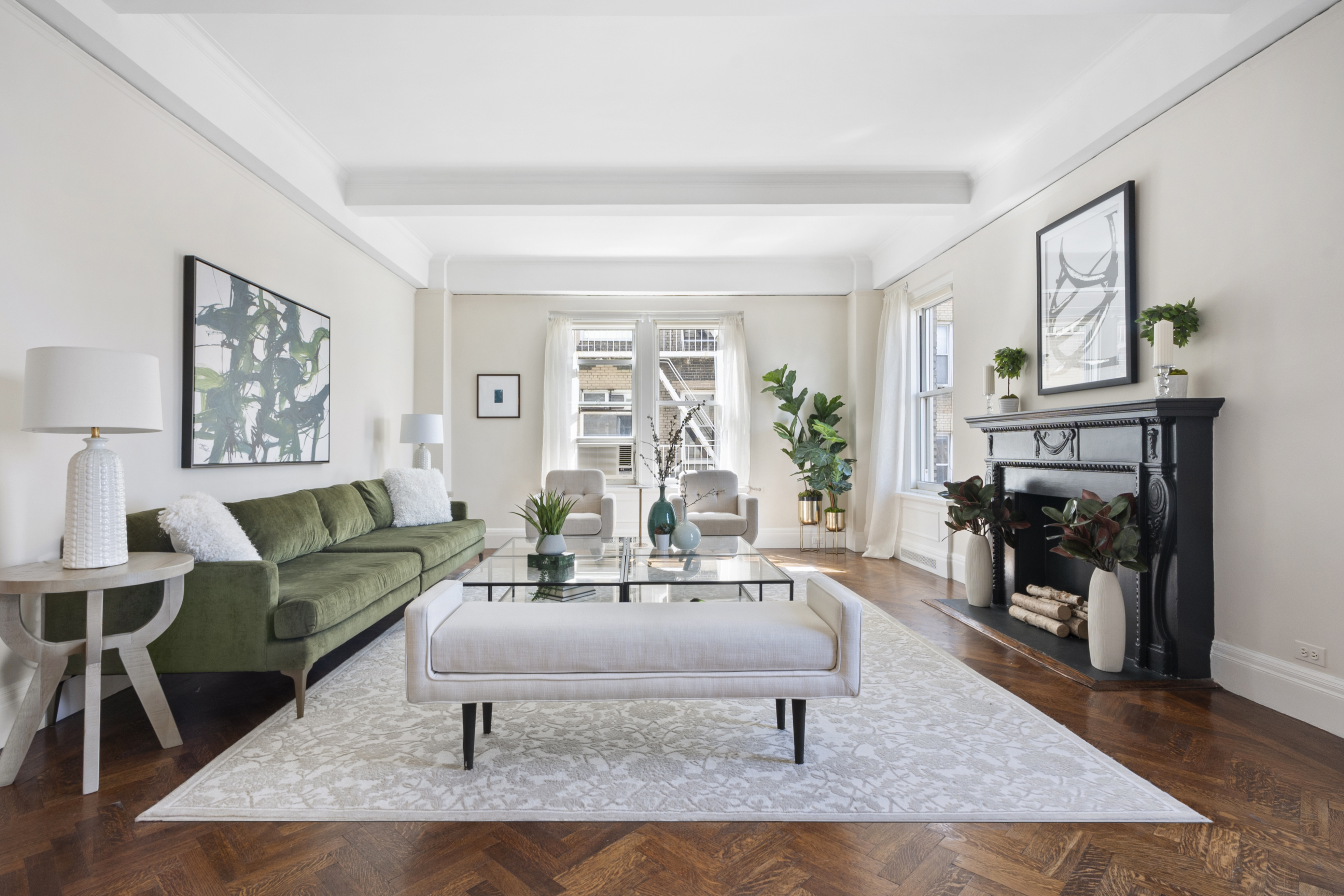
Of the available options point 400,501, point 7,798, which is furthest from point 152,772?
point 400,501

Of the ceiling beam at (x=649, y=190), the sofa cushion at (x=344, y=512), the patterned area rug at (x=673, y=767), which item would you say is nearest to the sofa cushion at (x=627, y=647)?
the patterned area rug at (x=673, y=767)

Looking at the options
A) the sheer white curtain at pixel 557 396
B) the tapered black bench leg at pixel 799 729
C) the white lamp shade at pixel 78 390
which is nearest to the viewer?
the white lamp shade at pixel 78 390

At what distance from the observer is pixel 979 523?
4.41 m

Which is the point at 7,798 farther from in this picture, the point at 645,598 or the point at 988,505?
the point at 988,505

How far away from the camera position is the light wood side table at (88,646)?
2086mm

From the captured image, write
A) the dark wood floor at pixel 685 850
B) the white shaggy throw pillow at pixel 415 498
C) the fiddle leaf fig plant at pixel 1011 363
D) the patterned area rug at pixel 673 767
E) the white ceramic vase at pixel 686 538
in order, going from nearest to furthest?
the dark wood floor at pixel 685 850, the patterned area rug at pixel 673 767, the white ceramic vase at pixel 686 538, the fiddle leaf fig plant at pixel 1011 363, the white shaggy throw pillow at pixel 415 498

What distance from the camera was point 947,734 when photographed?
A: 2535mm

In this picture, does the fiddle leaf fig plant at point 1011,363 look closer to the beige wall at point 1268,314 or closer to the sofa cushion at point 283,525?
the beige wall at point 1268,314

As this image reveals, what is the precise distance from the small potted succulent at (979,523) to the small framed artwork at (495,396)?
4.47 meters

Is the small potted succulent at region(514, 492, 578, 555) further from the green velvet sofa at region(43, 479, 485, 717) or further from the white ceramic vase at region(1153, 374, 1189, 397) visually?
the white ceramic vase at region(1153, 374, 1189, 397)

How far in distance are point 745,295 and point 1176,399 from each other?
475 cm

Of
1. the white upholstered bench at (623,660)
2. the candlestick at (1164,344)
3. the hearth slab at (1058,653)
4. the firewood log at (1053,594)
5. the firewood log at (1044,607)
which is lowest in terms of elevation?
the hearth slab at (1058,653)

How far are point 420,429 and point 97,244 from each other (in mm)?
3175

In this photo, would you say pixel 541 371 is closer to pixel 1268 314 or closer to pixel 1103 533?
pixel 1103 533
